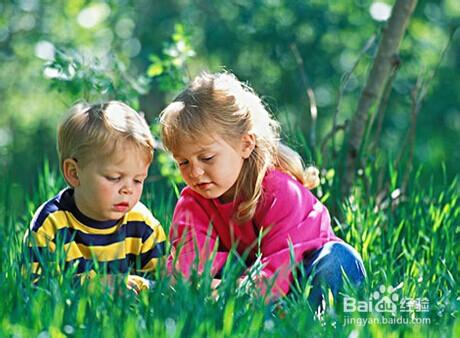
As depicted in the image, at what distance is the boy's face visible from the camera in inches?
123

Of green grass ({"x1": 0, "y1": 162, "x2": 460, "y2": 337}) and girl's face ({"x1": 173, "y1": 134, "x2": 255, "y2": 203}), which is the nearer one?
green grass ({"x1": 0, "y1": 162, "x2": 460, "y2": 337})

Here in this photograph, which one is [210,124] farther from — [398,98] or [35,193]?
[398,98]

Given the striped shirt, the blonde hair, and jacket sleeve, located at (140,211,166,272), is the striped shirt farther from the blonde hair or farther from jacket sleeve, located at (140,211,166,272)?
the blonde hair

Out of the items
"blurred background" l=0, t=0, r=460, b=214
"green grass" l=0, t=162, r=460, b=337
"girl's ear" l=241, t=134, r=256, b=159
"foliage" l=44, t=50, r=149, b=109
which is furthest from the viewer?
"blurred background" l=0, t=0, r=460, b=214

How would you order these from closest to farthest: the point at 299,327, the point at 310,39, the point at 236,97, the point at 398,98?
the point at 299,327 → the point at 236,97 → the point at 310,39 → the point at 398,98

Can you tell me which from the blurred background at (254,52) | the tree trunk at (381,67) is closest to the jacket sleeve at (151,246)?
the tree trunk at (381,67)

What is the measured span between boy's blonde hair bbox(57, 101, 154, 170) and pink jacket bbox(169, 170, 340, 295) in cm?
31

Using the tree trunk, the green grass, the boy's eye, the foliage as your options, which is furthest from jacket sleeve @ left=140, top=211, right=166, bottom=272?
the tree trunk

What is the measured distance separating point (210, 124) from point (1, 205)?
142cm

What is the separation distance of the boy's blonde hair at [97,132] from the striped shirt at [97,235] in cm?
17

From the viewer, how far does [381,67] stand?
14.5 ft

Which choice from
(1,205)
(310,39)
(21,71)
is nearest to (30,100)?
(21,71)

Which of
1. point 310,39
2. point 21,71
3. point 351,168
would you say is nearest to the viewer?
point 351,168

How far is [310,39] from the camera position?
28.4 ft
